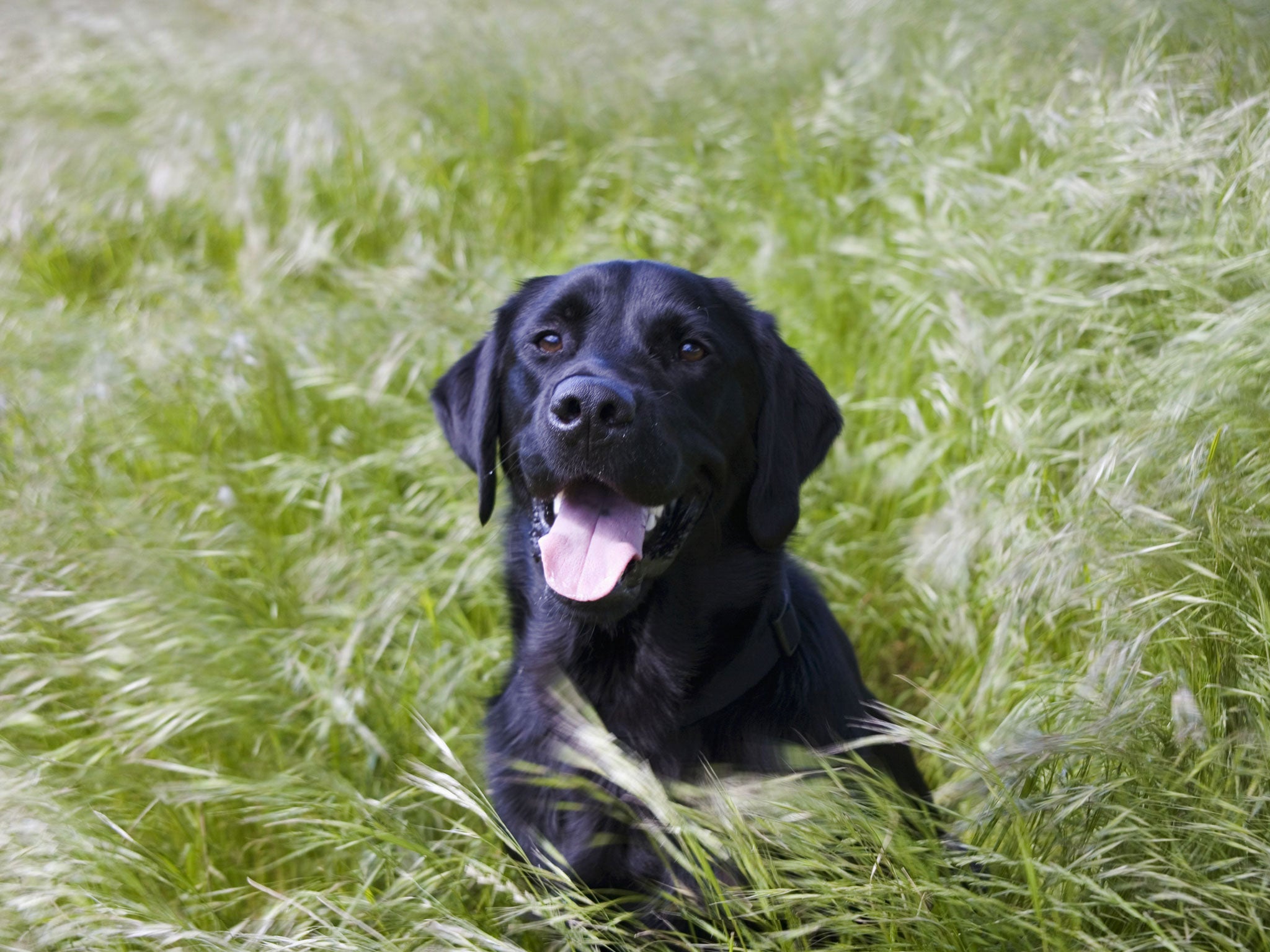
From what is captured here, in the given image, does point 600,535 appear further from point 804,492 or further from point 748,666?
point 804,492

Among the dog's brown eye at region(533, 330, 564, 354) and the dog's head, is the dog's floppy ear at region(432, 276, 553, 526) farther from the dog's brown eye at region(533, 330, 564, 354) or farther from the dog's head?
the dog's brown eye at region(533, 330, 564, 354)

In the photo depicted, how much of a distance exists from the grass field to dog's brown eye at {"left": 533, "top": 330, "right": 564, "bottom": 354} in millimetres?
799

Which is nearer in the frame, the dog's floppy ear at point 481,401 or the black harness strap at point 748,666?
the black harness strap at point 748,666

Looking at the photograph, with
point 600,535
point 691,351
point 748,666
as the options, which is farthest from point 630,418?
point 748,666

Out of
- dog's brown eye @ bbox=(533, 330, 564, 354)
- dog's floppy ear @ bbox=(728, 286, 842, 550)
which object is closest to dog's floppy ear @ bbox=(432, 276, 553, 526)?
dog's brown eye @ bbox=(533, 330, 564, 354)

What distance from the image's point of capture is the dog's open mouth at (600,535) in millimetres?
1945

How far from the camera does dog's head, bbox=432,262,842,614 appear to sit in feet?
6.38

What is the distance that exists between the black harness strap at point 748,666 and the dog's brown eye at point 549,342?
77cm

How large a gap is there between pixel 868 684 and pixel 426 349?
73.2 inches

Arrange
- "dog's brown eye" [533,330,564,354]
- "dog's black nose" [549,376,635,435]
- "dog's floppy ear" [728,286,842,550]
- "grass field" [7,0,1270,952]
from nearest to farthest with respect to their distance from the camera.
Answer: "grass field" [7,0,1270,952]
"dog's black nose" [549,376,635,435]
"dog's floppy ear" [728,286,842,550]
"dog's brown eye" [533,330,564,354]

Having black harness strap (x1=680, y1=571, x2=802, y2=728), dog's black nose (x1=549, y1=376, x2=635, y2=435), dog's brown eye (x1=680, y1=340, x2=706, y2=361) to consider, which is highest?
dog's brown eye (x1=680, y1=340, x2=706, y2=361)

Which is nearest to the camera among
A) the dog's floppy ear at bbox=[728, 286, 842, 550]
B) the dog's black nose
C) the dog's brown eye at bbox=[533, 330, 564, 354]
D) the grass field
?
the grass field

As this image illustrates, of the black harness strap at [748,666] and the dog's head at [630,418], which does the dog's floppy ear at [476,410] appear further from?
the black harness strap at [748,666]

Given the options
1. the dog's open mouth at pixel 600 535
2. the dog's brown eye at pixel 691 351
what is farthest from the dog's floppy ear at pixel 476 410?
the dog's brown eye at pixel 691 351
